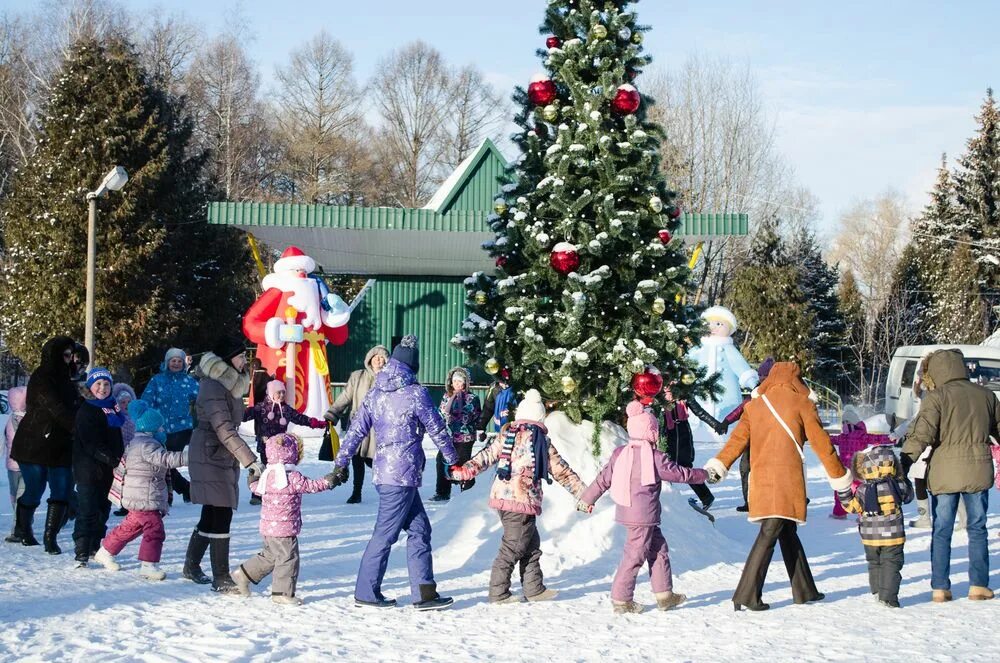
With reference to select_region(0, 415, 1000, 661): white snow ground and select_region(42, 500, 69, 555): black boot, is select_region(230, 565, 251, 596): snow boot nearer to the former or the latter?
select_region(0, 415, 1000, 661): white snow ground

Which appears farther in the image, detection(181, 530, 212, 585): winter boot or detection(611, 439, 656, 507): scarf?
detection(181, 530, 212, 585): winter boot

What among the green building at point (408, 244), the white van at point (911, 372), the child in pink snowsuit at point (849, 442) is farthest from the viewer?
the white van at point (911, 372)

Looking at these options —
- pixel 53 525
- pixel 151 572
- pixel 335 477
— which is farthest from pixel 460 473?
pixel 53 525

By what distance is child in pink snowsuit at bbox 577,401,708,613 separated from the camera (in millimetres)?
6938

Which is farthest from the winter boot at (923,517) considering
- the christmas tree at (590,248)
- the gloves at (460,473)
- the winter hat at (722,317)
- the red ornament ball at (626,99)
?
the winter hat at (722,317)

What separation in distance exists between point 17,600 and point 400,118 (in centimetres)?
4216

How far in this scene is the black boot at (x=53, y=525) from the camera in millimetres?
8766

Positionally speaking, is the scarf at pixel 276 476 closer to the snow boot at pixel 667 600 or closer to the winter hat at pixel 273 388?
the snow boot at pixel 667 600

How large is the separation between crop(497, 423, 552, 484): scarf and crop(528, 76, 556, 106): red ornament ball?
390 cm

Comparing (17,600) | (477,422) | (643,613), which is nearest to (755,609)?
(643,613)

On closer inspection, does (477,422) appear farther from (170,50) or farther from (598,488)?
(170,50)

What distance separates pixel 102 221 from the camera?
2669 cm

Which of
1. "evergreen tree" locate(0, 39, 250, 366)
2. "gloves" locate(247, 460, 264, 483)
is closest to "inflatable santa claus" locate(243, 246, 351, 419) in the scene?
"evergreen tree" locate(0, 39, 250, 366)

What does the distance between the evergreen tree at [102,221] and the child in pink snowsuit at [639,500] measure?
71.1 feet
